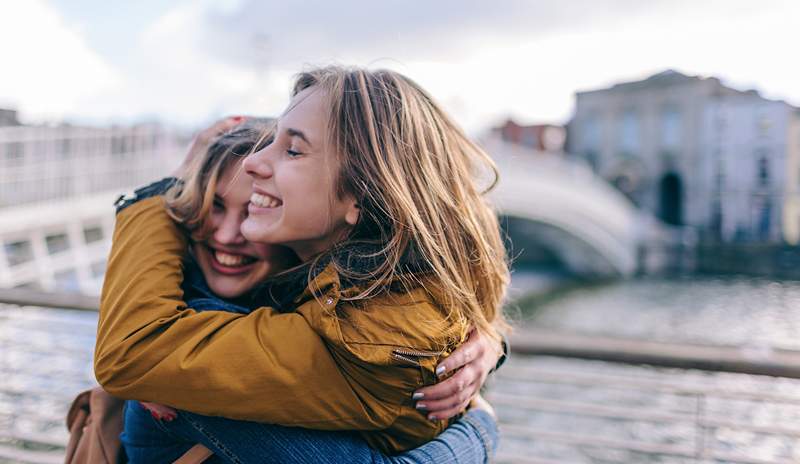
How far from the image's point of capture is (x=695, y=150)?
13.4 metres

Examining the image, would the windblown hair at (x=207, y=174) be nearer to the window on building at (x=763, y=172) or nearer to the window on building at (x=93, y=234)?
the window on building at (x=93, y=234)

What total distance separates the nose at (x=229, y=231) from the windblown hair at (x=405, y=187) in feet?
0.46

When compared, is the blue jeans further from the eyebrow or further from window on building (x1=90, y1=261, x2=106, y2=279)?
window on building (x1=90, y1=261, x2=106, y2=279)

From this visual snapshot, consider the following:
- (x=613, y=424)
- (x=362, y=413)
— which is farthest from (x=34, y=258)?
(x=362, y=413)

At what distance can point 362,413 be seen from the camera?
579mm

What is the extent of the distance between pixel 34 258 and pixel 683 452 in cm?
438

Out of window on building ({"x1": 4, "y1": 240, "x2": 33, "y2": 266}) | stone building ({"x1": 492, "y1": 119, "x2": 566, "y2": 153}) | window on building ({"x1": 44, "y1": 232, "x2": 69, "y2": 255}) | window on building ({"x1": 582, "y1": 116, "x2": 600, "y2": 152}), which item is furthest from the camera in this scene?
stone building ({"x1": 492, "y1": 119, "x2": 566, "y2": 153})

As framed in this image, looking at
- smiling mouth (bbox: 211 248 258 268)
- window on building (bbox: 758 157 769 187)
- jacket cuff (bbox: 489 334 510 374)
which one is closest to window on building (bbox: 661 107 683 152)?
window on building (bbox: 758 157 769 187)

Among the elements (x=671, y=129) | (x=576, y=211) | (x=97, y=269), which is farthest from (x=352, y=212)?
(x=671, y=129)

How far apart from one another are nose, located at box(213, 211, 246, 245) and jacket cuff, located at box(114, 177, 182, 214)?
81mm

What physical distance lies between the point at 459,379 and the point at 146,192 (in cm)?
41

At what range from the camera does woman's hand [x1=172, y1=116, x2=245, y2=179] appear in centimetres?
78

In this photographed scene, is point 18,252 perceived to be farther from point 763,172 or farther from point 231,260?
point 763,172

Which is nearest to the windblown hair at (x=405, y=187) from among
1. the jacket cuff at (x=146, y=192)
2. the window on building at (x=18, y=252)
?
the jacket cuff at (x=146, y=192)
